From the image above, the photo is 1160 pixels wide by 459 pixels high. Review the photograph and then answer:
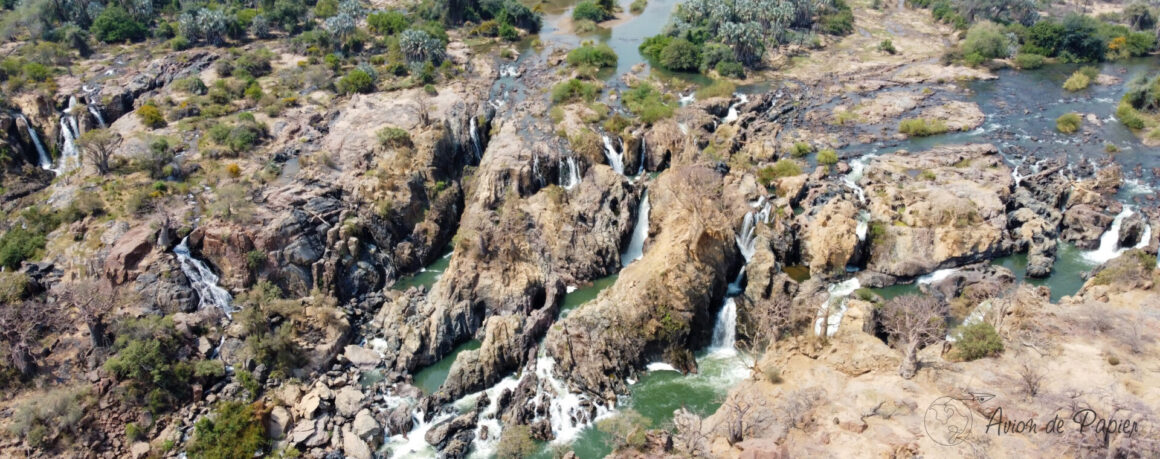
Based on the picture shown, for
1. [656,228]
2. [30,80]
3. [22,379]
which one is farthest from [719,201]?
[30,80]

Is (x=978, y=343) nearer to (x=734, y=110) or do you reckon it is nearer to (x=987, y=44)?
(x=734, y=110)

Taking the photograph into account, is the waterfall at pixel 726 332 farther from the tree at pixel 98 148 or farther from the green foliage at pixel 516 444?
the tree at pixel 98 148

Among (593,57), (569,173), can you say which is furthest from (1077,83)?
(569,173)

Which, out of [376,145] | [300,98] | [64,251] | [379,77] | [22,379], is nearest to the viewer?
[22,379]

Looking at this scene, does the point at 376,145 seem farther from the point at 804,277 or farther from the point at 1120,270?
the point at 1120,270

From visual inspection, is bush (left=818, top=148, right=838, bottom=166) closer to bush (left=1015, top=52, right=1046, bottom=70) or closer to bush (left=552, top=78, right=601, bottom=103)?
bush (left=552, top=78, right=601, bottom=103)

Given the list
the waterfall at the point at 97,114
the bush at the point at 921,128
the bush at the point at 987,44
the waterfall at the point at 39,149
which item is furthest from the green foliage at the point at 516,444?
the bush at the point at 987,44

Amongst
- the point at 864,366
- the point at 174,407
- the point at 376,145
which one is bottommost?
the point at 174,407
